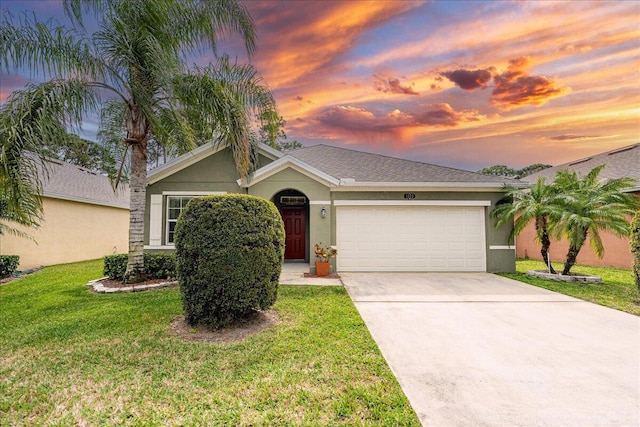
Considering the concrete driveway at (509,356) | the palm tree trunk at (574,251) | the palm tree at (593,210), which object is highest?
→ the palm tree at (593,210)

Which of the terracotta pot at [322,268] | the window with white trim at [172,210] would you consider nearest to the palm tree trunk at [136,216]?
the window with white trim at [172,210]

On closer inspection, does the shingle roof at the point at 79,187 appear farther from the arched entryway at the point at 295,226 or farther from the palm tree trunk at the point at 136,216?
the arched entryway at the point at 295,226

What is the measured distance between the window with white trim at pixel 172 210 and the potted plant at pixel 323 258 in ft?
17.6

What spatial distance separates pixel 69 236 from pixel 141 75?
11.1 m

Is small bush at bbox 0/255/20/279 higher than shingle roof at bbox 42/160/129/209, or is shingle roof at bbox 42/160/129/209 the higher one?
shingle roof at bbox 42/160/129/209

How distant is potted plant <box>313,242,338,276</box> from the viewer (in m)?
9.61

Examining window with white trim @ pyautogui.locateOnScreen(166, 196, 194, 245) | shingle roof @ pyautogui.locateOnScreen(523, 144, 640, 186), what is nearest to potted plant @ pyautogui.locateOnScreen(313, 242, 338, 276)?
window with white trim @ pyautogui.locateOnScreen(166, 196, 194, 245)

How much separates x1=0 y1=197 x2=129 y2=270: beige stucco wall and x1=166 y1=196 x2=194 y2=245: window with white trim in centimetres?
508

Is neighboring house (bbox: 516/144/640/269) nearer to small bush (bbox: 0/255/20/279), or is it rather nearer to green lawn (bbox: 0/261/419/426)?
green lawn (bbox: 0/261/419/426)

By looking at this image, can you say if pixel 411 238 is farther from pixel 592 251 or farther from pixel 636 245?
pixel 592 251

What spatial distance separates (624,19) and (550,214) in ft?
18.0

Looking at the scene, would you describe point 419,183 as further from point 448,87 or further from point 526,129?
point 526,129

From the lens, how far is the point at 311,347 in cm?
410

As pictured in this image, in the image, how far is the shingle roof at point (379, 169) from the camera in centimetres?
1071
